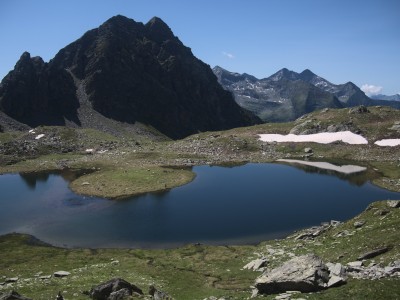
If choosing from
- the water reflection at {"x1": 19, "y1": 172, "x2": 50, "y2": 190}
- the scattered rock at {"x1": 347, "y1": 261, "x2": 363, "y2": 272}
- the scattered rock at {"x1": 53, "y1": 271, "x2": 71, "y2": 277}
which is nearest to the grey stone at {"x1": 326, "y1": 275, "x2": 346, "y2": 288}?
the scattered rock at {"x1": 347, "y1": 261, "x2": 363, "y2": 272}

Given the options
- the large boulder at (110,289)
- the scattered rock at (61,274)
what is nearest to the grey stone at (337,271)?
the large boulder at (110,289)

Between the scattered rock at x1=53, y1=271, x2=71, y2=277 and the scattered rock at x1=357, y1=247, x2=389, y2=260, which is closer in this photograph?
the scattered rock at x1=357, y1=247, x2=389, y2=260

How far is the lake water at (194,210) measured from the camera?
192 feet

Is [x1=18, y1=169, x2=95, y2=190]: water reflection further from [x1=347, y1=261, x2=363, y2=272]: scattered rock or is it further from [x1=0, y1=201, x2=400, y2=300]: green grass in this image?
[x1=347, y1=261, x2=363, y2=272]: scattered rock

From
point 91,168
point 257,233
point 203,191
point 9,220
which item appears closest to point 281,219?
point 257,233

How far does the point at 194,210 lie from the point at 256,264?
30085 millimetres

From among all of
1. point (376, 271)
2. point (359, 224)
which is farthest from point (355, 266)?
point (359, 224)

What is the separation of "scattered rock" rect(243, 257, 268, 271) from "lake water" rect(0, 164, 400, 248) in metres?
12.7

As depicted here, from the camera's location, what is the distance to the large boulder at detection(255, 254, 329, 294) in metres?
26.1

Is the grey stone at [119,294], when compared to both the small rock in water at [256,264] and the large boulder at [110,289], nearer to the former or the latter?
the large boulder at [110,289]

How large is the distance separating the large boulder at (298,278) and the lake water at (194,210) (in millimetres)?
26745

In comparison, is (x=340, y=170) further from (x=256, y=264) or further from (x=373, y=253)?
(x=373, y=253)

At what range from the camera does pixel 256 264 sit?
41.0 meters

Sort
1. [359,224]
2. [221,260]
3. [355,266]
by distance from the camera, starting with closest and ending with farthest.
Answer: [355,266], [359,224], [221,260]
